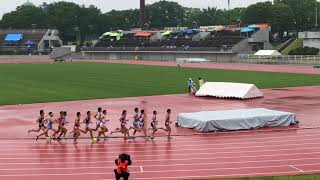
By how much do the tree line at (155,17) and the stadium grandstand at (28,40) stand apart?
Answer: 41.5 ft

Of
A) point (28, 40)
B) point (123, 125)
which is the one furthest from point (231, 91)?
point (28, 40)

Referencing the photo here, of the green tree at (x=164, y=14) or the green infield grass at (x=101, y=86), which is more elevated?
the green tree at (x=164, y=14)

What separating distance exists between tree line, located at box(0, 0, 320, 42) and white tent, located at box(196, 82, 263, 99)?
76814 millimetres

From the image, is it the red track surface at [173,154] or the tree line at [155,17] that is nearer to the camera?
the red track surface at [173,154]

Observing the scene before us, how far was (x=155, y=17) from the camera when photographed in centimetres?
15500

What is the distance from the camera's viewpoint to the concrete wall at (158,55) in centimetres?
8044

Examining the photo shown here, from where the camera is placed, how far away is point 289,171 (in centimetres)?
1408

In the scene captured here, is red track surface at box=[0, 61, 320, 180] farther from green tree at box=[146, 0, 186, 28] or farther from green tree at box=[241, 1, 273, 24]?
green tree at box=[146, 0, 186, 28]

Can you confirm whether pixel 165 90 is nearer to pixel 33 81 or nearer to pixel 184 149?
pixel 33 81

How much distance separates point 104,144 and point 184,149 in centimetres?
283

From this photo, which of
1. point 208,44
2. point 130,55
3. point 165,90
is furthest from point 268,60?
point 165,90

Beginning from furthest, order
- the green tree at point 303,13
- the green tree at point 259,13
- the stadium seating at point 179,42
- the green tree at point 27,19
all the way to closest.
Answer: the green tree at point 27,19 < the green tree at point 303,13 < the green tree at point 259,13 < the stadium seating at point 179,42

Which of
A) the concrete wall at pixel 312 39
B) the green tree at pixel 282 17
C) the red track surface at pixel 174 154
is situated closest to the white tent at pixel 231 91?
the red track surface at pixel 174 154

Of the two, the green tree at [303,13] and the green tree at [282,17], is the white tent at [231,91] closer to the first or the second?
the green tree at [282,17]
